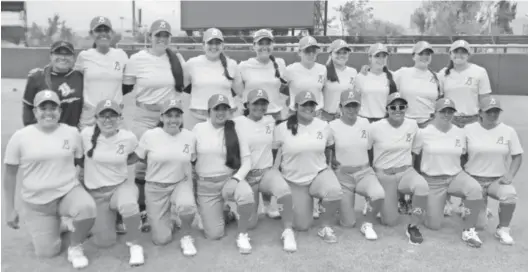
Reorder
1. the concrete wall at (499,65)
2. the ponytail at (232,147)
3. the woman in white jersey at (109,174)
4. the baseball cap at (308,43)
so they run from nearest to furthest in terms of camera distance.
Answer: the woman in white jersey at (109,174)
the ponytail at (232,147)
the baseball cap at (308,43)
the concrete wall at (499,65)

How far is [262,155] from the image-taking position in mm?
5121

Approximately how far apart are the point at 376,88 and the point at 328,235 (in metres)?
2.03

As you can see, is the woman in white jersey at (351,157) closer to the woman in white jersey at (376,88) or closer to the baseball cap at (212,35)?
the woman in white jersey at (376,88)

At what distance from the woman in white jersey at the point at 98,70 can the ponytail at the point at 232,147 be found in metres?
1.28

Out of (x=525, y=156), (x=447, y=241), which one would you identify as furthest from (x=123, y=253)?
(x=525, y=156)

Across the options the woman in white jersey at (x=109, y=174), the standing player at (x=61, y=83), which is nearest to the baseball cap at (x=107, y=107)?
the woman in white jersey at (x=109, y=174)

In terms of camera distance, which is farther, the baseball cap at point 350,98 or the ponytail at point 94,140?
the baseball cap at point 350,98

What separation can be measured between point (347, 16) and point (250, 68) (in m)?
41.9

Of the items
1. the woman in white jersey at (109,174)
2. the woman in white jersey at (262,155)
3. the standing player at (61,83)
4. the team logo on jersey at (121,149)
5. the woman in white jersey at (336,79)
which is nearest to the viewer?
the woman in white jersey at (109,174)

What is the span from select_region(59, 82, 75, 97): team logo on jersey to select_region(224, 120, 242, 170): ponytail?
1.59 m

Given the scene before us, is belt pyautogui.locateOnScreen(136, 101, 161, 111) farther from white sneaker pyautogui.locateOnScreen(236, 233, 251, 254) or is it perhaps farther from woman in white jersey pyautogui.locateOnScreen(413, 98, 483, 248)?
woman in white jersey pyautogui.locateOnScreen(413, 98, 483, 248)

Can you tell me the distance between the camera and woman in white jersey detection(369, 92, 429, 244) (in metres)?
5.20

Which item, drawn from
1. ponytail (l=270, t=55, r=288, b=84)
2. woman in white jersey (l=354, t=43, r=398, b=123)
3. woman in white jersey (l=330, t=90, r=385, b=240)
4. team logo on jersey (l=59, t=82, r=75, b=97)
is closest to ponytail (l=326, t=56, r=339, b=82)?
woman in white jersey (l=354, t=43, r=398, b=123)

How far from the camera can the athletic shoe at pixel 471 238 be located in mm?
4734
